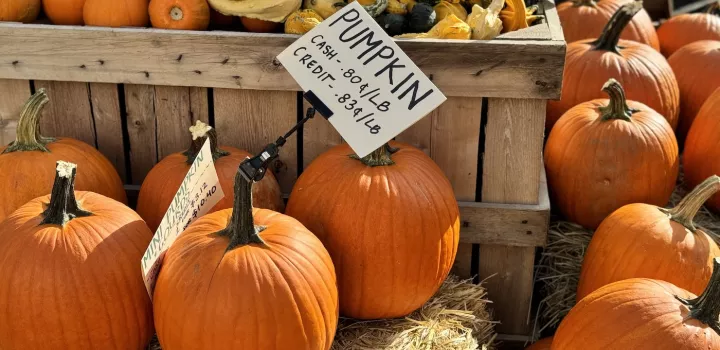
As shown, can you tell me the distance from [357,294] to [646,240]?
0.92 metres

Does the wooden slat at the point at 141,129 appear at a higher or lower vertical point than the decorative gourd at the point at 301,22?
lower

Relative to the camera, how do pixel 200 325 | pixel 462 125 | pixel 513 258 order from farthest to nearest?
pixel 513 258, pixel 462 125, pixel 200 325

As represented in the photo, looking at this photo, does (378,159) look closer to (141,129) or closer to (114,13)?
(141,129)

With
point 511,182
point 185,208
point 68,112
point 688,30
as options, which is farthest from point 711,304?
point 688,30

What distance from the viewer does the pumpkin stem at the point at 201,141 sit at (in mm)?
2283

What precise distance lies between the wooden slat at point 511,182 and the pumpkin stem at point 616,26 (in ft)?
3.37

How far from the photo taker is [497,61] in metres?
2.36

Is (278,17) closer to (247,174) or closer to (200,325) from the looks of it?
(247,174)

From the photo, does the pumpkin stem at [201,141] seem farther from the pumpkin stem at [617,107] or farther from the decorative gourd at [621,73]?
the decorative gourd at [621,73]

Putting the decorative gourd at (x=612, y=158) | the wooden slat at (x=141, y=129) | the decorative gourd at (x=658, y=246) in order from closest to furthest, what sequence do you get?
the decorative gourd at (x=658, y=246), the wooden slat at (x=141, y=129), the decorative gourd at (x=612, y=158)

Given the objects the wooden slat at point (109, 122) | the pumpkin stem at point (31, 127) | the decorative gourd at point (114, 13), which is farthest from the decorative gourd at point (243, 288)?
the decorative gourd at point (114, 13)

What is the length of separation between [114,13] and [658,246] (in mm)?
1866

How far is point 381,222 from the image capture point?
7.18 ft

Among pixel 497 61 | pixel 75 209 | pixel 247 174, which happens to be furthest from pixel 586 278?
pixel 75 209
